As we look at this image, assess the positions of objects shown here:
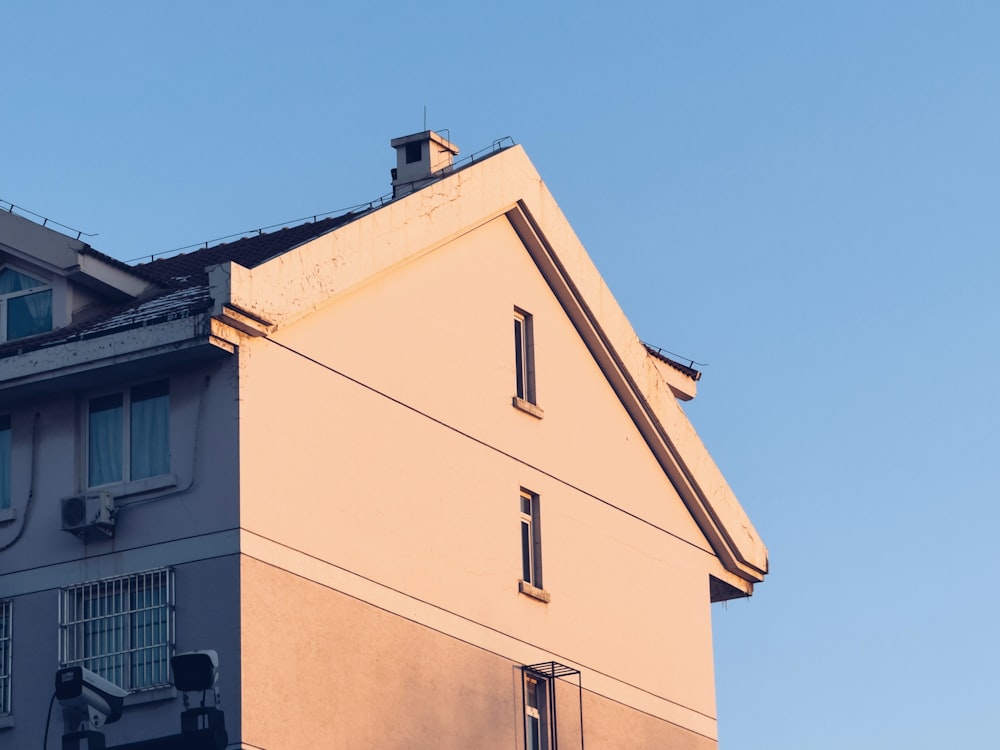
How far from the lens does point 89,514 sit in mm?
29125

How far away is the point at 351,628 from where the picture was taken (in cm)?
2988

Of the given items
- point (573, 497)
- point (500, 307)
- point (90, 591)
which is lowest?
point (90, 591)

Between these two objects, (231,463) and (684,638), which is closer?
(231,463)

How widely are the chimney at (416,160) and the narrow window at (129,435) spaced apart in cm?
751

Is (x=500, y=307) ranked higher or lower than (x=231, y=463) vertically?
higher

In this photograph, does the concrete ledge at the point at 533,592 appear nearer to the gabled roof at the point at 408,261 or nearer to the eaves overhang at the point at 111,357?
the gabled roof at the point at 408,261

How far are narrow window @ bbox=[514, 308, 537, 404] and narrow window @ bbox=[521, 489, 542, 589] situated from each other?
1772 mm

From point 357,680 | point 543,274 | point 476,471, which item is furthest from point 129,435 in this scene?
point 543,274

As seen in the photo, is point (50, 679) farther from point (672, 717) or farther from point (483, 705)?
point (672, 717)

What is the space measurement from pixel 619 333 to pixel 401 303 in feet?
21.4

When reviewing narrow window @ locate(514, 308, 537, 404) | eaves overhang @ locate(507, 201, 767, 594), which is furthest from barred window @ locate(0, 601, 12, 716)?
eaves overhang @ locate(507, 201, 767, 594)

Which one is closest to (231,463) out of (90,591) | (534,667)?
(90,591)

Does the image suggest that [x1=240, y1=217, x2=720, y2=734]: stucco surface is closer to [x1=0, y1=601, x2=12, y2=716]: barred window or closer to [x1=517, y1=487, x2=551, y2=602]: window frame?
[x1=517, y1=487, x2=551, y2=602]: window frame

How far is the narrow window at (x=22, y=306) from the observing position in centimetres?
3153
